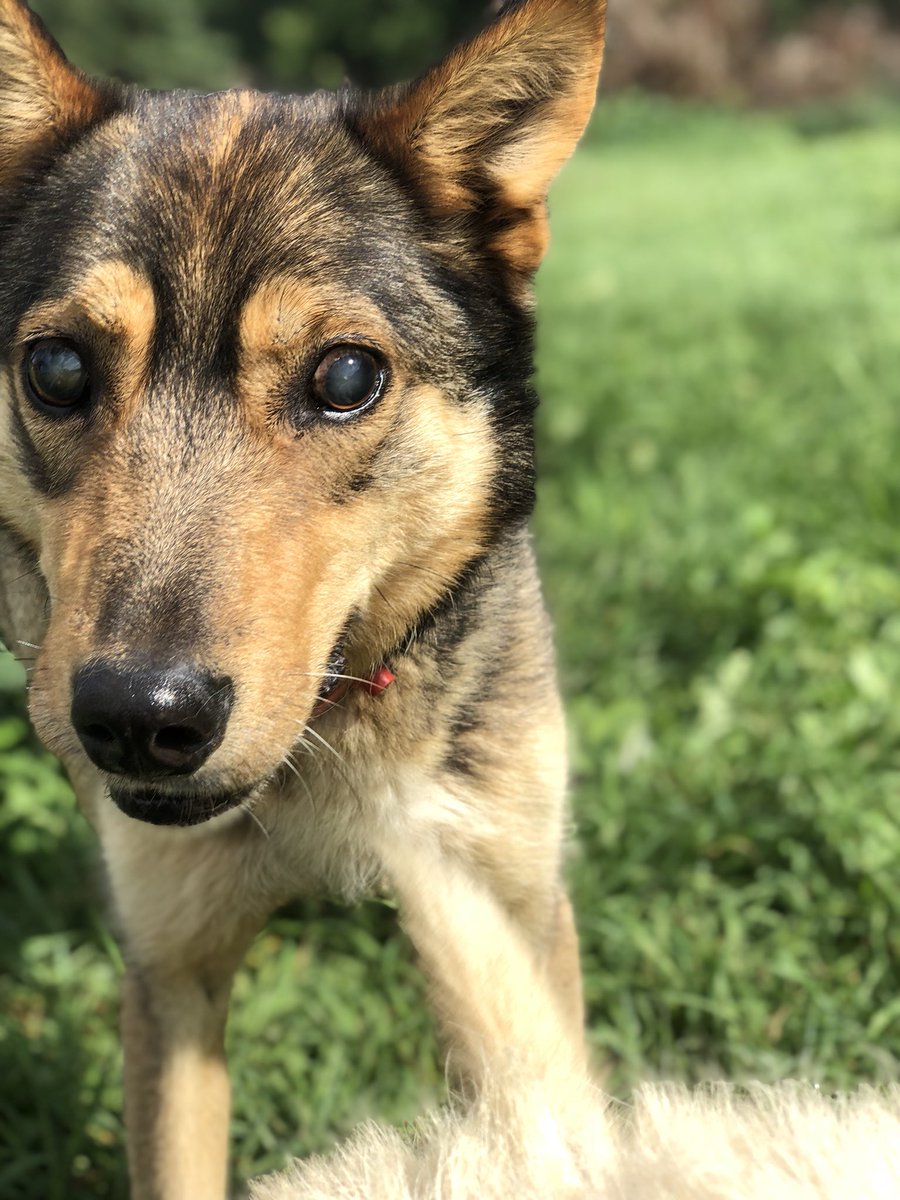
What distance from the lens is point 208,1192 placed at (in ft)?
8.81

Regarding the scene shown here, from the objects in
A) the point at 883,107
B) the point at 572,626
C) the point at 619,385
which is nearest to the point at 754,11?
the point at 883,107

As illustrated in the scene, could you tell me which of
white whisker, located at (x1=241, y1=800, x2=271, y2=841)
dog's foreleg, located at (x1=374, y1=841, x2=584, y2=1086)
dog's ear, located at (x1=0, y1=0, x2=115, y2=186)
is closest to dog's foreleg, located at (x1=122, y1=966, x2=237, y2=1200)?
white whisker, located at (x1=241, y1=800, x2=271, y2=841)

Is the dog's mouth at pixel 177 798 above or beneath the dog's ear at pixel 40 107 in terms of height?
beneath

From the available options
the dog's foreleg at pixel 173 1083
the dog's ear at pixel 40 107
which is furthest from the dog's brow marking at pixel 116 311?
the dog's foreleg at pixel 173 1083

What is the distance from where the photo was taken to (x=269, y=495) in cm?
215

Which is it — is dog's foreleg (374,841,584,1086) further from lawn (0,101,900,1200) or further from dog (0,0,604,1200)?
lawn (0,101,900,1200)

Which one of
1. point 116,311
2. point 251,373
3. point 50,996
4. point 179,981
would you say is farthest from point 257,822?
point 50,996

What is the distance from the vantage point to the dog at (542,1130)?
1.57 metres

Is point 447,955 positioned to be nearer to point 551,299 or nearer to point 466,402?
point 466,402

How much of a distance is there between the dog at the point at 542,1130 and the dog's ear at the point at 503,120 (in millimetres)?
1303

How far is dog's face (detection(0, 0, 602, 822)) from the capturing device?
198cm

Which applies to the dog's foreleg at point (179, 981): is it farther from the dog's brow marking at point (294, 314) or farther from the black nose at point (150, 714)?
the dog's brow marking at point (294, 314)

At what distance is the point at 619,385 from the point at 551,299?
2.85 m

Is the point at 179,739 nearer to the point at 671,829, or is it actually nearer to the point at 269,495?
the point at 269,495
